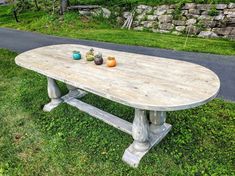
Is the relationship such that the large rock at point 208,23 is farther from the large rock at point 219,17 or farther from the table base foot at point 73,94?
the table base foot at point 73,94

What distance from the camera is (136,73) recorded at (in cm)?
313

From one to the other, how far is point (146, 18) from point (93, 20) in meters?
2.84

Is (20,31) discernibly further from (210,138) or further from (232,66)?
(210,138)

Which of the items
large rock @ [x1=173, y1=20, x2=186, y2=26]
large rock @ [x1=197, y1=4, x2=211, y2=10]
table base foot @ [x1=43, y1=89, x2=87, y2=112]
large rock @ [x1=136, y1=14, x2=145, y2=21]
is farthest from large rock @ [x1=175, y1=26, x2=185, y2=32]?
table base foot @ [x1=43, y1=89, x2=87, y2=112]

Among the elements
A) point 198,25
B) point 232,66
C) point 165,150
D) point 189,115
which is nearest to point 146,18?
point 198,25

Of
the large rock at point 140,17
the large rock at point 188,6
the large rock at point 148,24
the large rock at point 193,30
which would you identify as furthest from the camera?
the large rock at point 140,17

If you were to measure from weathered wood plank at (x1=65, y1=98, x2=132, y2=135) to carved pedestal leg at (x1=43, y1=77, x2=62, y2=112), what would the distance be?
19cm

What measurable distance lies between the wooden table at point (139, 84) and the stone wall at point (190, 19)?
22.7 feet

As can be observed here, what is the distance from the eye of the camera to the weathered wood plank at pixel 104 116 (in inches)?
139

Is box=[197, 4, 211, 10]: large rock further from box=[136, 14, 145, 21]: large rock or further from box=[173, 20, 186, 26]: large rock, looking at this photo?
box=[136, 14, 145, 21]: large rock

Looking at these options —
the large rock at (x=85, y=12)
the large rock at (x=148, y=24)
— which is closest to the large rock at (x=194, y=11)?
the large rock at (x=148, y=24)

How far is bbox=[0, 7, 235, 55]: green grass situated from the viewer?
7.78 m

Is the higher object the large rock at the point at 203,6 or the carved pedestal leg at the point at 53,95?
the large rock at the point at 203,6

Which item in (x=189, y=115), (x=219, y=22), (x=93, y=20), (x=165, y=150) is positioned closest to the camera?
(x=165, y=150)
